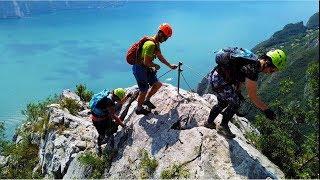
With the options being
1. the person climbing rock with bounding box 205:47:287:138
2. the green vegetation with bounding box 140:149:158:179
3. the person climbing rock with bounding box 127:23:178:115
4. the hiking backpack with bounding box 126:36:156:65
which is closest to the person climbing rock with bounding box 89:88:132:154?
the person climbing rock with bounding box 127:23:178:115

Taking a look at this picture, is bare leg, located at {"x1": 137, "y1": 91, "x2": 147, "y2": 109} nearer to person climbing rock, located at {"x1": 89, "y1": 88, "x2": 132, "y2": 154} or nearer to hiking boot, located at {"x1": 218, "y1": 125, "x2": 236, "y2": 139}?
person climbing rock, located at {"x1": 89, "y1": 88, "x2": 132, "y2": 154}

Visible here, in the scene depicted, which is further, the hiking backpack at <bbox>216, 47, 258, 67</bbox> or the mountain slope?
the mountain slope

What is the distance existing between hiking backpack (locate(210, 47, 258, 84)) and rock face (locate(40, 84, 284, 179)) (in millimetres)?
2122

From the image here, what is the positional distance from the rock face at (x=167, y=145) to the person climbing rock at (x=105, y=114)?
38 centimetres

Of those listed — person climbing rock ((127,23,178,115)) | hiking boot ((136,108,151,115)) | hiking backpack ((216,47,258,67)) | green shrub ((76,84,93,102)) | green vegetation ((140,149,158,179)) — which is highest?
hiking backpack ((216,47,258,67))

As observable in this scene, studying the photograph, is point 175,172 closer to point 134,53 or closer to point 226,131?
point 226,131

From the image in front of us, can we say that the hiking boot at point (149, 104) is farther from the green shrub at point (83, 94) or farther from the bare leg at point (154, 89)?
the green shrub at point (83, 94)

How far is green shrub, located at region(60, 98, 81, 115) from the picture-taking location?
20.5 metres

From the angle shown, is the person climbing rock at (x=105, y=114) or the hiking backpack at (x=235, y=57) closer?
the hiking backpack at (x=235, y=57)

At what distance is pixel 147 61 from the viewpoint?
14.0 m

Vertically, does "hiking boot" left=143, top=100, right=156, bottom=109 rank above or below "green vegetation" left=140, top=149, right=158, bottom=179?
above

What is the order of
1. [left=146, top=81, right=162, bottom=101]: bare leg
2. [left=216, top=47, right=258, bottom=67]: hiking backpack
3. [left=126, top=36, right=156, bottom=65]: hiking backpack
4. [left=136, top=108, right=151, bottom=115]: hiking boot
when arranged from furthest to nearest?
[left=146, top=81, right=162, bottom=101]: bare leg
[left=136, top=108, right=151, bottom=115]: hiking boot
[left=126, top=36, right=156, bottom=65]: hiking backpack
[left=216, top=47, right=258, bottom=67]: hiking backpack

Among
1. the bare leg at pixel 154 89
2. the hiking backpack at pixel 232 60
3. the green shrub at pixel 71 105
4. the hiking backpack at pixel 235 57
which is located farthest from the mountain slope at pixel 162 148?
the hiking backpack at pixel 235 57

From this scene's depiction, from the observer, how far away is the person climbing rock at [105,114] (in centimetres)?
1509
